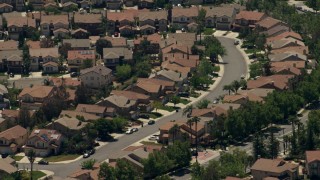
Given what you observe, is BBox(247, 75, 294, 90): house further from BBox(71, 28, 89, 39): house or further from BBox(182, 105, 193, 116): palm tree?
BBox(71, 28, 89, 39): house

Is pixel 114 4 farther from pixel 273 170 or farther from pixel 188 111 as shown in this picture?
pixel 273 170

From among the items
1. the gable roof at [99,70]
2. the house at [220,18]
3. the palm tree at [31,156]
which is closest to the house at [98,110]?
the gable roof at [99,70]

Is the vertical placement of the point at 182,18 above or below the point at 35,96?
above

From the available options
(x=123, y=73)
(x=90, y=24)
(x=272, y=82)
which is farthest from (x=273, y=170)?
(x=90, y=24)

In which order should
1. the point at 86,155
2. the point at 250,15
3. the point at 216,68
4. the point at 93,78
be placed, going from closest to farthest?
the point at 86,155
the point at 93,78
the point at 216,68
the point at 250,15

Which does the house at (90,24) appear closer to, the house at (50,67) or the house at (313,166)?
the house at (50,67)

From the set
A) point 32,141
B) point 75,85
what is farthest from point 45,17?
point 32,141
